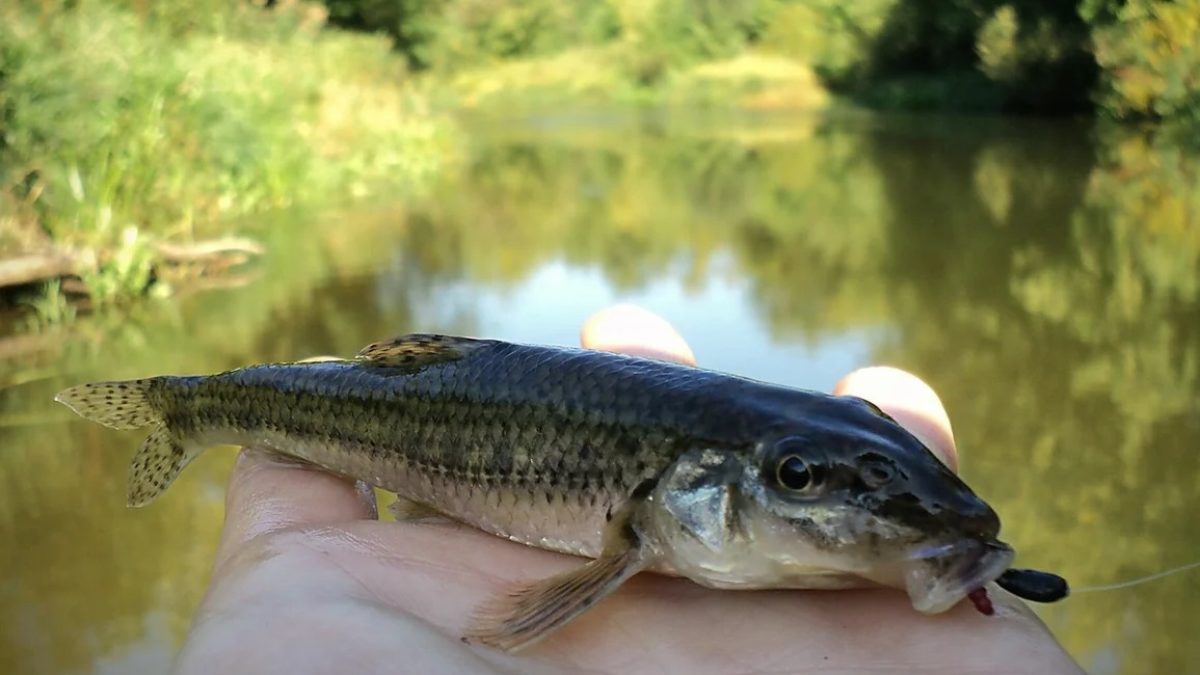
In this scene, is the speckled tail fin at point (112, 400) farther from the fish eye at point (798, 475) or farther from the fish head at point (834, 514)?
the fish eye at point (798, 475)

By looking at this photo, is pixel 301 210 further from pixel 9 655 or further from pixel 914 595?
pixel 914 595

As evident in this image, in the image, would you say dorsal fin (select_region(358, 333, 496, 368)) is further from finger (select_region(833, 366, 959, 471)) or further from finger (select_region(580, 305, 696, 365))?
finger (select_region(833, 366, 959, 471))

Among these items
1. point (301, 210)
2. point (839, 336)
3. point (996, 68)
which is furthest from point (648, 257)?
point (996, 68)

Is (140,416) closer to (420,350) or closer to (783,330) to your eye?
(420,350)

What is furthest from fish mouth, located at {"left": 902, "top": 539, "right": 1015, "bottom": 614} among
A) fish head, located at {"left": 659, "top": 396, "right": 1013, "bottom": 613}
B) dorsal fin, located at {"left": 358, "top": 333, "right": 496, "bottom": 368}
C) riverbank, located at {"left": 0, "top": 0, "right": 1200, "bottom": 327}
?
riverbank, located at {"left": 0, "top": 0, "right": 1200, "bottom": 327}

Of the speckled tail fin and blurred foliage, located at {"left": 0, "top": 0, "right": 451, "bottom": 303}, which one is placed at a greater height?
the speckled tail fin

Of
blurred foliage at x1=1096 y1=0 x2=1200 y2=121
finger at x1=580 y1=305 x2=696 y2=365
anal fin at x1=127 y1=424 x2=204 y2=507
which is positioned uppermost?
finger at x1=580 y1=305 x2=696 y2=365

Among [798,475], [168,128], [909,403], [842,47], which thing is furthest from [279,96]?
[842,47]
